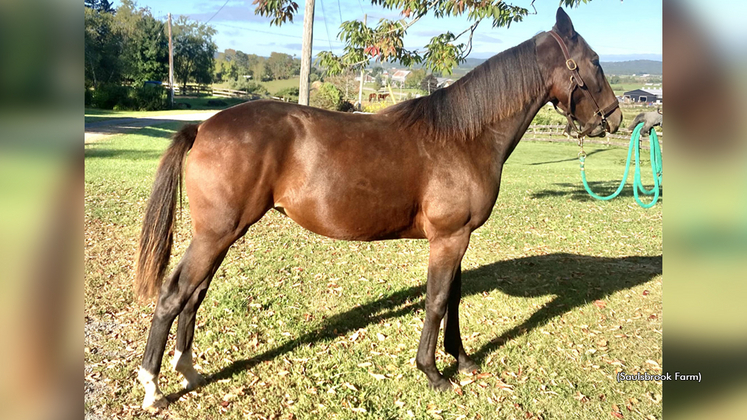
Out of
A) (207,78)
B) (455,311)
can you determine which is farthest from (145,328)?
(207,78)

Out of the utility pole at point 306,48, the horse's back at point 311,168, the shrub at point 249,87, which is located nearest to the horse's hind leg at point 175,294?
the horse's back at point 311,168

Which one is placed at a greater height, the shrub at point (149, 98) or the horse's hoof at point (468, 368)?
the shrub at point (149, 98)

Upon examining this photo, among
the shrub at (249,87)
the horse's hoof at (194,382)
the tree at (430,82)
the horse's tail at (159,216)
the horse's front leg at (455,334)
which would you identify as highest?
the shrub at (249,87)

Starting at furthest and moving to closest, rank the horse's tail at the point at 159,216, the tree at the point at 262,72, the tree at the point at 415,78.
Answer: the tree at the point at 262,72 → the tree at the point at 415,78 → the horse's tail at the point at 159,216

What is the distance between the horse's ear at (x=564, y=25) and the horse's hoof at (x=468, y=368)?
2772mm

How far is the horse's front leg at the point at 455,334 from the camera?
→ 4004 millimetres

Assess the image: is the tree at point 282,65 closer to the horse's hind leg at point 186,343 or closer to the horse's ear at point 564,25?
the horse's ear at point 564,25

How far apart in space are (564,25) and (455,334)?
262cm

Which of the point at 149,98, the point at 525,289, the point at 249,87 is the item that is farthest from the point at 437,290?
the point at 249,87

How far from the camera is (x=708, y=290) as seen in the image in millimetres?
908

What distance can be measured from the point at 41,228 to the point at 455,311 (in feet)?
12.2

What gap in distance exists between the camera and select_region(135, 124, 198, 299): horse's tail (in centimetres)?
337

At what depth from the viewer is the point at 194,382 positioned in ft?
11.8

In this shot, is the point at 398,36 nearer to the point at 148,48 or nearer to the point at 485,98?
the point at 485,98
